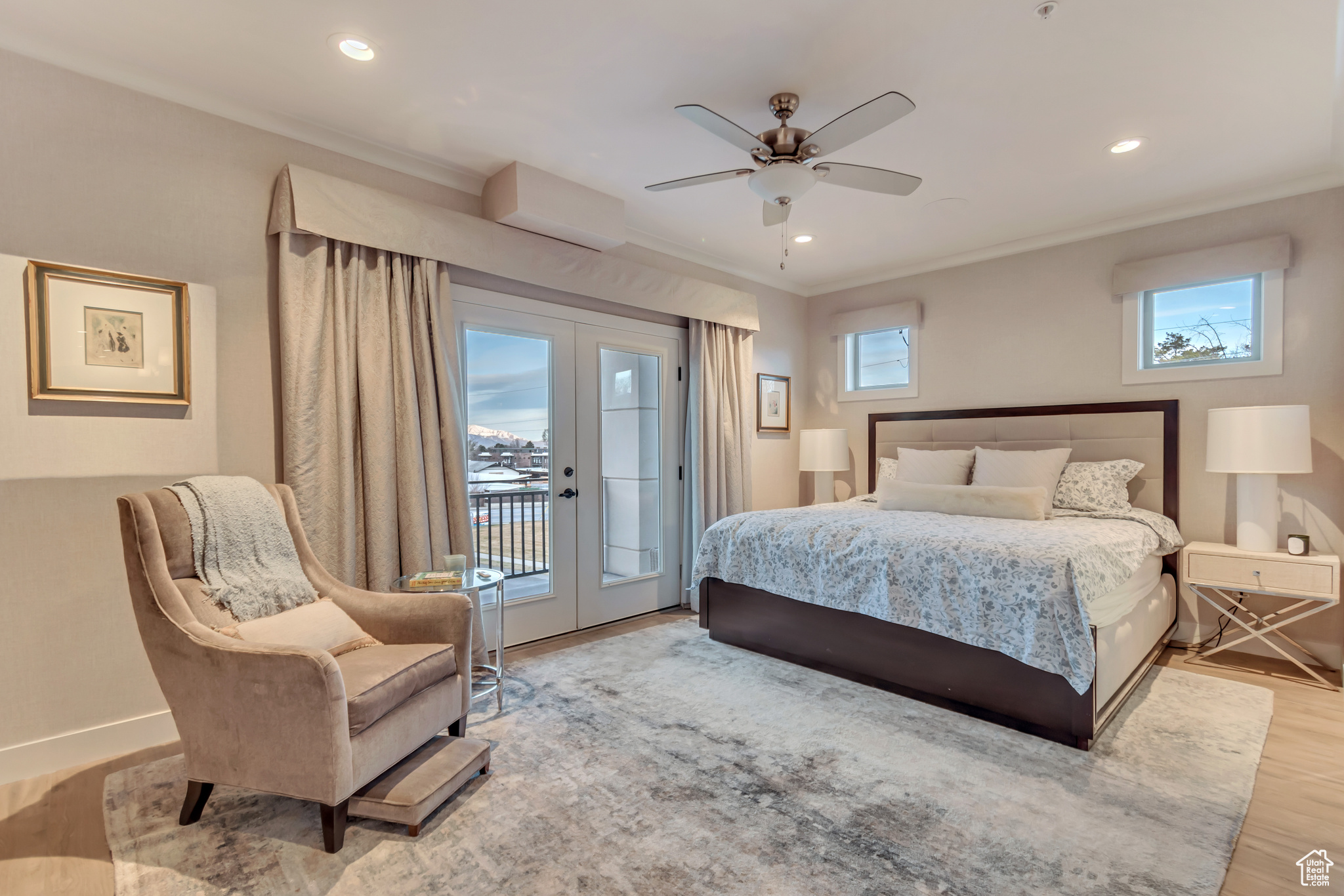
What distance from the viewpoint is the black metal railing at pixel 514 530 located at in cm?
356

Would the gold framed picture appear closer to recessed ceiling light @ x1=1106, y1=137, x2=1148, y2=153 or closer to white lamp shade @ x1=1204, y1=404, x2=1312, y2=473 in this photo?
Answer: recessed ceiling light @ x1=1106, y1=137, x2=1148, y2=153

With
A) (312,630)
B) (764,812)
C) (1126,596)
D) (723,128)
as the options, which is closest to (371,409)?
(312,630)

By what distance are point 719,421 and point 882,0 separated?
2.93 metres

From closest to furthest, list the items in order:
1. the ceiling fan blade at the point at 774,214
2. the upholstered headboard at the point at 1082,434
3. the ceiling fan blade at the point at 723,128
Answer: the ceiling fan blade at the point at 723,128, the ceiling fan blade at the point at 774,214, the upholstered headboard at the point at 1082,434

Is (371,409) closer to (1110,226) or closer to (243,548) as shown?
(243,548)

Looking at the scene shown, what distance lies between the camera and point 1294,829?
192 cm

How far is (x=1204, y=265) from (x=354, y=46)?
4.38 meters

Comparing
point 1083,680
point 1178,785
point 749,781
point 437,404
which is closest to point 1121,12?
point 1083,680

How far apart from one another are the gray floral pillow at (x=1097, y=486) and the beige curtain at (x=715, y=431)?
2.07m

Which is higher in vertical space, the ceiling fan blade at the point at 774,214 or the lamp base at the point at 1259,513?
the ceiling fan blade at the point at 774,214

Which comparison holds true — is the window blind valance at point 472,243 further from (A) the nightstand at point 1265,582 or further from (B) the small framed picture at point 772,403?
(A) the nightstand at point 1265,582

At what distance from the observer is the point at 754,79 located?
248 cm
